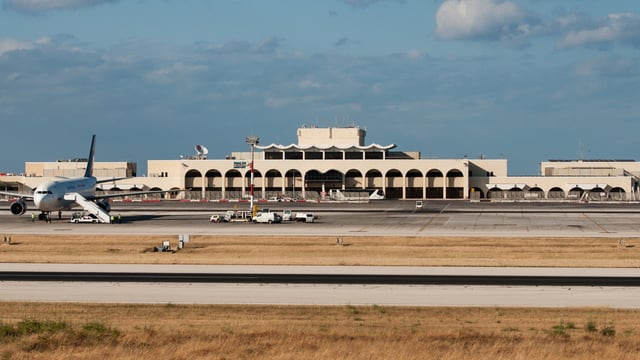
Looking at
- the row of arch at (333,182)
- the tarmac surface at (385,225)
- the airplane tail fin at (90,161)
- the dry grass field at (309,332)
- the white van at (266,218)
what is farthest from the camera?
the row of arch at (333,182)

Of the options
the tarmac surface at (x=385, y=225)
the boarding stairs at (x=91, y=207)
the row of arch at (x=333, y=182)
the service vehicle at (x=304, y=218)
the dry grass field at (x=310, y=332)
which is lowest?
the dry grass field at (x=310, y=332)

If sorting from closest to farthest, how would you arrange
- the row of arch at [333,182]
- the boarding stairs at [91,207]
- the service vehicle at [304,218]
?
the boarding stairs at [91,207]
the service vehicle at [304,218]
the row of arch at [333,182]

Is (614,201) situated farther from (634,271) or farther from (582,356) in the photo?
(582,356)

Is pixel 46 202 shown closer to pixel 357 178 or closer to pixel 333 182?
pixel 333 182

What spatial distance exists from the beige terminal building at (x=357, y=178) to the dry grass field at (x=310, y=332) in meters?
145

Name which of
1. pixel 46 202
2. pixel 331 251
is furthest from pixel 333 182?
pixel 331 251

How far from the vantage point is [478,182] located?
188 meters

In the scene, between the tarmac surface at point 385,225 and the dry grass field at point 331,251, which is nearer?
the dry grass field at point 331,251

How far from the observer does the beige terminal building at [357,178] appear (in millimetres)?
184000

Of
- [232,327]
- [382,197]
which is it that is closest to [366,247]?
[232,327]

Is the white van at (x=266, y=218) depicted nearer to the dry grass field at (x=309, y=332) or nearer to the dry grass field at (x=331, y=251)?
the dry grass field at (x=331, y=251)

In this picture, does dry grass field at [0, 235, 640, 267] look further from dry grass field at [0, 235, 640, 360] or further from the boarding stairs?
the boarding stairs

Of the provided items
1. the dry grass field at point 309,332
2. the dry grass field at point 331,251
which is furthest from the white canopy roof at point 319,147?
the dry grass field at point 309,332

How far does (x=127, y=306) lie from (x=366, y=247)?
31.8 metres
